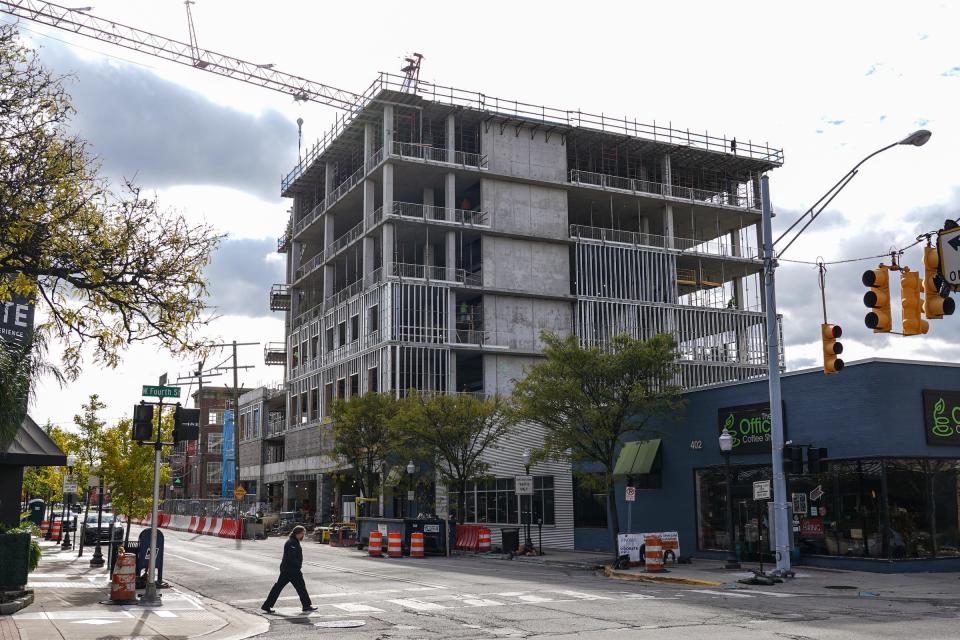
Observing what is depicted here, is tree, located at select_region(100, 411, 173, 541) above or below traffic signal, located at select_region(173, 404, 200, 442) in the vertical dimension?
below

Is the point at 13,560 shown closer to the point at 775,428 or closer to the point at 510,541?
the point at 775,428

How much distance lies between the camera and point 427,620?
1566 cm

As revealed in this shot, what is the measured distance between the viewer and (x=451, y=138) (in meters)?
62.7

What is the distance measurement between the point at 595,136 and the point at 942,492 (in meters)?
44.4

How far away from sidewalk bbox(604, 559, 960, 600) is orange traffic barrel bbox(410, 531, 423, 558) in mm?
8751

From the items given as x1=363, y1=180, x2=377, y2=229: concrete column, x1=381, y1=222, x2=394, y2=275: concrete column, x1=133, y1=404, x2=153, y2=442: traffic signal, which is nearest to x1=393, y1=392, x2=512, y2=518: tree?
x1=381, y1=222, x2=394, y2=275: concrete column

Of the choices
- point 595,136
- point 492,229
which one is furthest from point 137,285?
point 595,136

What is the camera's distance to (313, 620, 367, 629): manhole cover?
14.9 m

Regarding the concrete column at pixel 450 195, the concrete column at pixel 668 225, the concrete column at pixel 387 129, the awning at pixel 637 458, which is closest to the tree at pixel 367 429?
the concrete column at pixel 450 195

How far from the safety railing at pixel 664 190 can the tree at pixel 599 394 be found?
34534mm

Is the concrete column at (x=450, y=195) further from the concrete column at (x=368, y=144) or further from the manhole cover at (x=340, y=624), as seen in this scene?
the manhole cover at (x=340, y=624)

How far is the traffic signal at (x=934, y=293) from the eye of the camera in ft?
48.9

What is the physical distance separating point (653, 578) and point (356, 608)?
9.91 m

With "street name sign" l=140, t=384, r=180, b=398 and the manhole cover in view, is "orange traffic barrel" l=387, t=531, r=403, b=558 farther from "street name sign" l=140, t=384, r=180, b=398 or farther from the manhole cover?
the manhole cover
